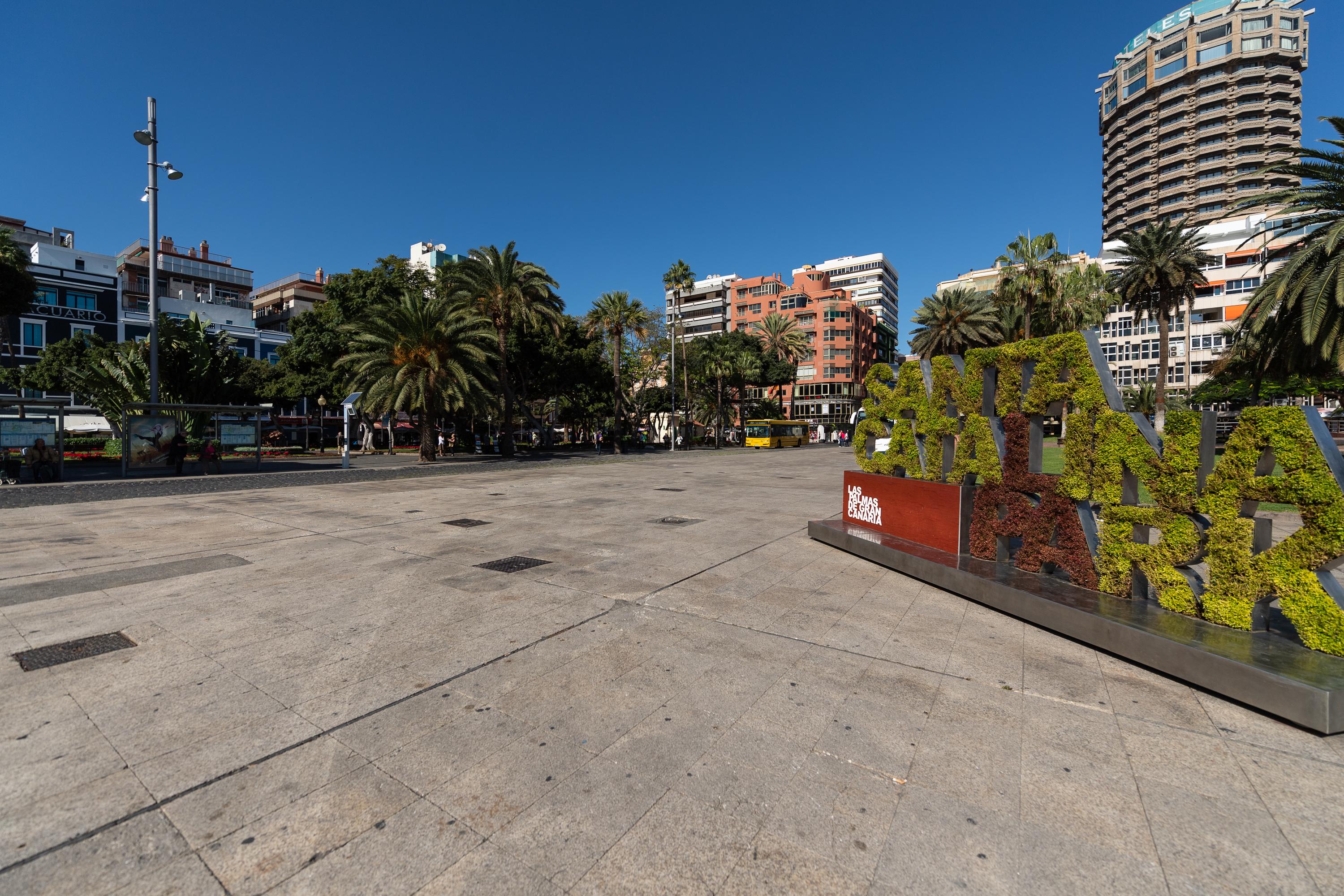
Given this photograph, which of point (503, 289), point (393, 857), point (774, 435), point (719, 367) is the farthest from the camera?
point (774, 435)

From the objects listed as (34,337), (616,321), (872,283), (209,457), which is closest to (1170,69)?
(872,283)

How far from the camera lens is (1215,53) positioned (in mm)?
94062

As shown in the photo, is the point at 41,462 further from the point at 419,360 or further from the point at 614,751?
the point at 614,751

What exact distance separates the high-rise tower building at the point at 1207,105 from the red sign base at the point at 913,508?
4098 inches

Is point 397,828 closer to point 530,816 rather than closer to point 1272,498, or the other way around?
point 530,816

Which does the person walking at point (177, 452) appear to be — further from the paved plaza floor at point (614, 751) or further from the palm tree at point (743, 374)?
the palm tree at point (743, 374)

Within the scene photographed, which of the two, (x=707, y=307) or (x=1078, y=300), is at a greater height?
(x=707, y=307)

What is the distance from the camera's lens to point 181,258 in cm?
7356

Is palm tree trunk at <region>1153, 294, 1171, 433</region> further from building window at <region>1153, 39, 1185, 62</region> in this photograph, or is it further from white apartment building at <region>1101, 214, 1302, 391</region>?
building window at <region>1153, 39, 1185, 62</region>

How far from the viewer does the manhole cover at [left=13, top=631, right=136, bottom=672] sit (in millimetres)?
4757

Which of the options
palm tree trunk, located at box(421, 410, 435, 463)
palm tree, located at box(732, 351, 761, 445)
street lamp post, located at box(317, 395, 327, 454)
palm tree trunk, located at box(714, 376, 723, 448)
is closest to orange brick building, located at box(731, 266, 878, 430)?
palm tree, located at box(732, 351, 761, 445)

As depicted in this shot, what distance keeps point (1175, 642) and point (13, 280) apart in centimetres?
3933

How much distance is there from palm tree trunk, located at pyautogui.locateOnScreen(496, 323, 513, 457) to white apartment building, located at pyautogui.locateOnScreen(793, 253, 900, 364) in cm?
9119

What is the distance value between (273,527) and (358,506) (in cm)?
316
